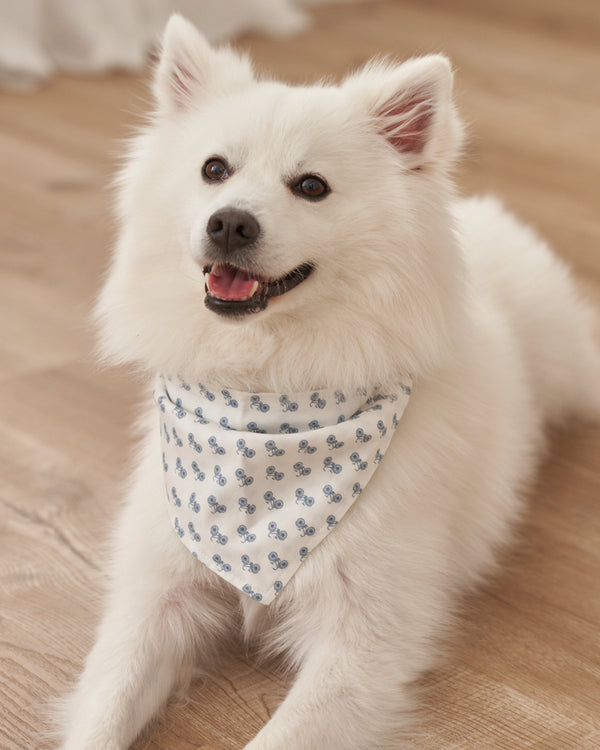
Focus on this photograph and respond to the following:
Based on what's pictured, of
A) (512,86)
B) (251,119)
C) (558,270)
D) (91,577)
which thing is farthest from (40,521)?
(512,86)

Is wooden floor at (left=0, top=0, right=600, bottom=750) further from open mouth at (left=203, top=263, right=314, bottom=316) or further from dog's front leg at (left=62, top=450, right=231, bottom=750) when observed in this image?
open mouth at (left=203, top=263, right=314, bottom=316)

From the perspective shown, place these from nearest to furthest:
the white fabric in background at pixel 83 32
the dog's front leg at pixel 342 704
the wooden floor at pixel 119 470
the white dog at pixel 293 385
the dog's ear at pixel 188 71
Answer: the dog's front leg at pixel 342 704 → the white dog at pixel 293 385 → the wooden floor at pixel 119 470 → the dog's ear at pixel 188 71 → the white fabric in background at pixel 83 32

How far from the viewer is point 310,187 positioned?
6.04ft

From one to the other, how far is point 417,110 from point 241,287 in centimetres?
49

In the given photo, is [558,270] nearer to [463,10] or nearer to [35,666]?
[35,666]

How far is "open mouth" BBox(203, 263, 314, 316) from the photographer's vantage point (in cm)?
178

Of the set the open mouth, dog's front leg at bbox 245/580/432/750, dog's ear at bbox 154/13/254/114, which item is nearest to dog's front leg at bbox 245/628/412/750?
dog's front leg at bbox 245/580/432/750

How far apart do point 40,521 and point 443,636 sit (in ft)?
3.32

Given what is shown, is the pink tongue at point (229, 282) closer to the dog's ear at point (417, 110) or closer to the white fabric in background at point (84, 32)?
the dog's ear at point (417, 110)

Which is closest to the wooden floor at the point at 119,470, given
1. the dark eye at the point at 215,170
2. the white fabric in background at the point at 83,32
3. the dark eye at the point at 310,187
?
the white fabric in background at the point at 83,32

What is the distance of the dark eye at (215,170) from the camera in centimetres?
187

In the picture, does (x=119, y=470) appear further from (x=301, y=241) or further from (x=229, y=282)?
(x=301, y=241)

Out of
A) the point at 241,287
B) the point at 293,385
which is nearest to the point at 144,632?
the point at 293,385

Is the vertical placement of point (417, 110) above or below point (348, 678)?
above
